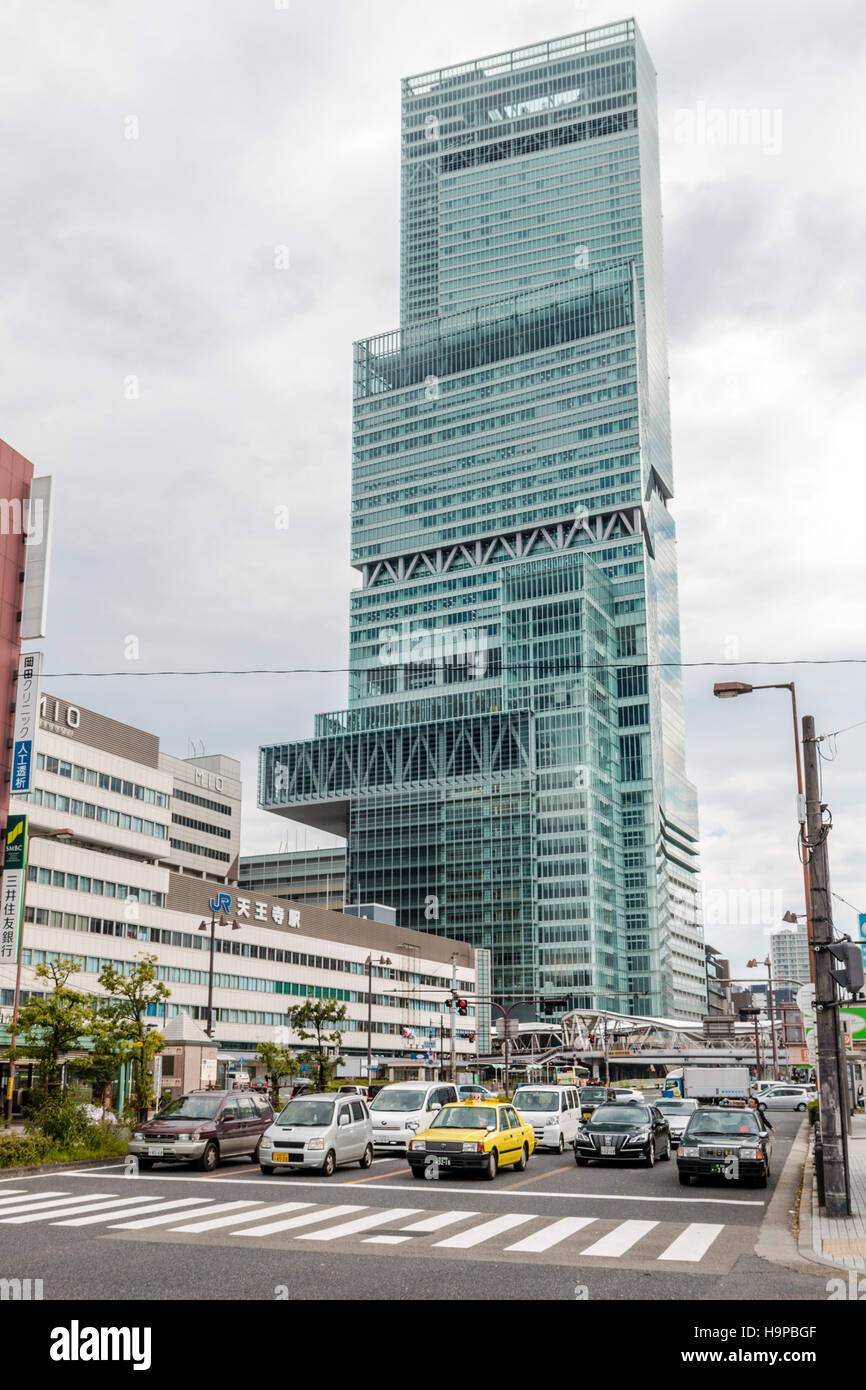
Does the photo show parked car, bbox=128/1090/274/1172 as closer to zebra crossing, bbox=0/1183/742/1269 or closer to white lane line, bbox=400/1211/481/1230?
zebra crossing, bbox=0/1183/742/1269

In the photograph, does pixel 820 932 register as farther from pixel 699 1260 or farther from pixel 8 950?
pixel 8 950

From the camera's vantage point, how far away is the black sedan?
27.2 metres

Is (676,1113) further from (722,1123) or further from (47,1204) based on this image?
(47,1204)

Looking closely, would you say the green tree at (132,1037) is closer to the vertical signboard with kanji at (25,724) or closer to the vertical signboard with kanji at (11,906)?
the vertical signboard with kanji at (25,724)

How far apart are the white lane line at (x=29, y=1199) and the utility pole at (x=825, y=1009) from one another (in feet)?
40.9

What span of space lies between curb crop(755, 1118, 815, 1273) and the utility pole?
0.94 metres

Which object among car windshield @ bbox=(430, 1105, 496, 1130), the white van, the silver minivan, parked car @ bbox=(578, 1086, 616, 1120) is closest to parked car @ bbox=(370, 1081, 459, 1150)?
the white van

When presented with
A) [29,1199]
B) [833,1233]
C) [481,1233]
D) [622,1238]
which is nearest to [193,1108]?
[29,1199]

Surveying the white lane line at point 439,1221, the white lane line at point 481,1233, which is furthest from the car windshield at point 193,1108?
the white lane line at point 481,1233

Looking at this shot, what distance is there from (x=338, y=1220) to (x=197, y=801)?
124554 mm

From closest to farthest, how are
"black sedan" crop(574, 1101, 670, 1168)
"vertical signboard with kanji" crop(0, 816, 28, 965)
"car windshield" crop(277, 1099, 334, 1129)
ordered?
1. "car windshield" crop(277, 1099, 334, 1129)
2. "black sedan" crop(574, 1101, 670, 1168)
3. "vertical signboard with kanji" crop(0, 816, 28, 965)

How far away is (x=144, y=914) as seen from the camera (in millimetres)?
79062

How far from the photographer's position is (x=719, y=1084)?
2186 inches

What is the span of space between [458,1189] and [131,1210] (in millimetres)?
6784
